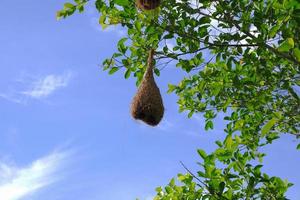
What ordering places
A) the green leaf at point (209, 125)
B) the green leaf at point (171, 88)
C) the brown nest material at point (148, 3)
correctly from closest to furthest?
the brown nest material at point (148, 3) < the green leaf at point (209, 125) < the green leaf at point (171, 88)

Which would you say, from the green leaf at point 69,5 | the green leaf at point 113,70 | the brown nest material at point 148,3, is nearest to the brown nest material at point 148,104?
the brown nest material at point 148,3

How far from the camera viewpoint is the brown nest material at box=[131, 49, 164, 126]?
461 centimetres

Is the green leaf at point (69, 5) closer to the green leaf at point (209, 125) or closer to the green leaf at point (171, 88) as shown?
the green leaf at point (171, 88)

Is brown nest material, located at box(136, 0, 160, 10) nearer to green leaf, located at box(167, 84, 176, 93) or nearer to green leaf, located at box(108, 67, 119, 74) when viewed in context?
green leaf, located at box(108, 67, 119, 74)

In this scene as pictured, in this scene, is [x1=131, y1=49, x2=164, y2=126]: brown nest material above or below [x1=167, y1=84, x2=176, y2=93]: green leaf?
below

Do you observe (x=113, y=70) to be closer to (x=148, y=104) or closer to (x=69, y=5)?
(x=69, y=5)

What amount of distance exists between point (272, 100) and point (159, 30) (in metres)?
2.19

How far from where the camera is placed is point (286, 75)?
6.40 meters

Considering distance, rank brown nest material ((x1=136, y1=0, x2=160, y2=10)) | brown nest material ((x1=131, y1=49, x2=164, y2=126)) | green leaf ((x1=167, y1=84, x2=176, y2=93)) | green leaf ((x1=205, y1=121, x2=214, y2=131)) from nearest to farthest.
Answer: brown nest material ((x1=136, y1=0, x2=160, y2=10))
brown nest material ((x1=131, y1=49, x2=164, y2=126))
green leaf ((x1=205, y1=121, x2=214, y2=131))
green leaf ((x1=167, y1=84, x2=176, y2=93))

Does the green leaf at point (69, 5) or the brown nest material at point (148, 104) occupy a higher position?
the green leaf at point (69, 5)

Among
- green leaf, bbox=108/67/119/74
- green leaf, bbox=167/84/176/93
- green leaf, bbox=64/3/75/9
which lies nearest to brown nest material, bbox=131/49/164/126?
green leaf, bbox=108/67/119/74

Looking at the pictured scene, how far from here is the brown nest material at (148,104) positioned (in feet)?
15.1

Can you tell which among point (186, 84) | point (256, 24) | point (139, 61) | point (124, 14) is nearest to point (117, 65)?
point (139, 61)

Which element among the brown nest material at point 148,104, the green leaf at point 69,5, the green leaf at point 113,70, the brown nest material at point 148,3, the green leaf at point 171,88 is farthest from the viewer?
the green leaf at point 171,88
